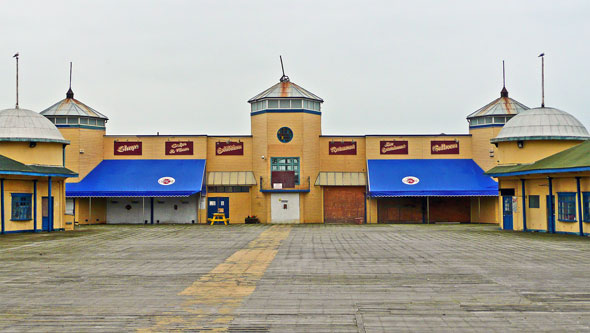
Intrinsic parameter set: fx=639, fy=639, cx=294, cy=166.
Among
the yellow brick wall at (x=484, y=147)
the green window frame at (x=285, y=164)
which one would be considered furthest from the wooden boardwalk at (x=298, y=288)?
the yellow brick wall at (x=484, y=147)

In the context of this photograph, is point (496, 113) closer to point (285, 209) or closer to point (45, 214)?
point (285, 209)

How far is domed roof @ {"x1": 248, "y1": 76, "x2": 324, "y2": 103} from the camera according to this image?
4766cm

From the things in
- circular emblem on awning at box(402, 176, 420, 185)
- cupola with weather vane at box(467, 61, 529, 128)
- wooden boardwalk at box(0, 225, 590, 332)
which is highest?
cupola with weather vane at box(467, 61, 529, 128)

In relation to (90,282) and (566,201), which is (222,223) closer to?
(566,201)

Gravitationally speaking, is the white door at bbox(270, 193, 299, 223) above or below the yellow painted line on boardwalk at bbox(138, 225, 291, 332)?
above

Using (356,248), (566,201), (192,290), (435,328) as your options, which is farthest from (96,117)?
(435,328)

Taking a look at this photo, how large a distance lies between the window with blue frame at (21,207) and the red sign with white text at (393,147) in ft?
83.2

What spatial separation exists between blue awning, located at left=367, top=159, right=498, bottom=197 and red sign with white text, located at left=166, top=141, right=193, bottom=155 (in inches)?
537

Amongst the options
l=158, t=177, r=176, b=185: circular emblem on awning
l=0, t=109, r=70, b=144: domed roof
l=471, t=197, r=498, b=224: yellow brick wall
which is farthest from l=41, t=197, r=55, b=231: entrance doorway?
l=471, t=197, r=498, b=224: yellow brick wall

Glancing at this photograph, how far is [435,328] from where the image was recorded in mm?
10359

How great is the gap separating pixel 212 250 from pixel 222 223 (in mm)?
22799

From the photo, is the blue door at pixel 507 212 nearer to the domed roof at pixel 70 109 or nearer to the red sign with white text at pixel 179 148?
the red sign with white text at pixel 179 148

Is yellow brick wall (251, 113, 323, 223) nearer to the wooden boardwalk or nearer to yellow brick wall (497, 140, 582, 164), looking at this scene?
yellow brick wall (497, 140, 582, 164)

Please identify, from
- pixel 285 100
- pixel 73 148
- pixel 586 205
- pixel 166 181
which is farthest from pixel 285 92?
pixel 586 205
